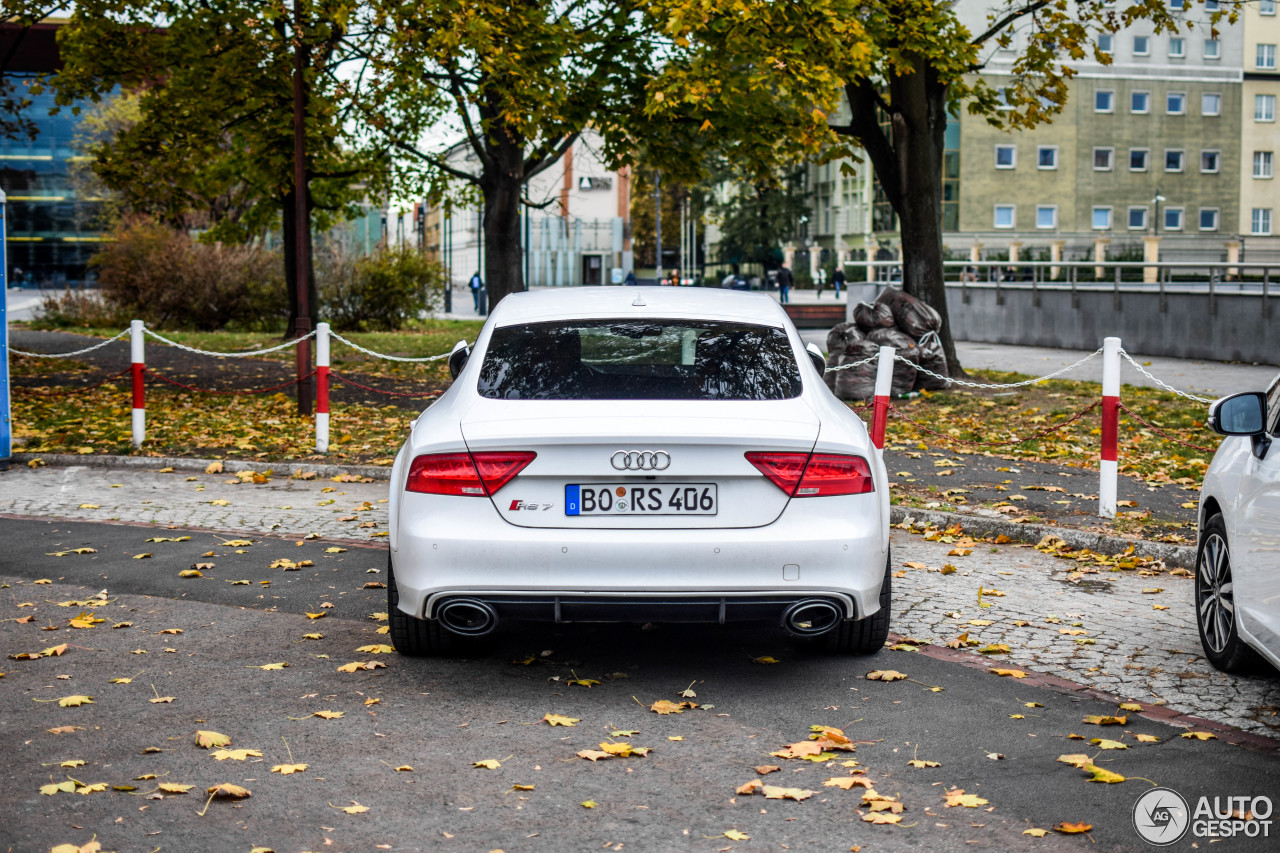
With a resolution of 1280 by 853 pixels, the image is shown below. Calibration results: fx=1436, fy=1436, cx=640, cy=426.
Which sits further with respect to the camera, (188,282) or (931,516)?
Answer: (188,282)

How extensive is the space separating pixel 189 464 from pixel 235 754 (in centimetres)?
839

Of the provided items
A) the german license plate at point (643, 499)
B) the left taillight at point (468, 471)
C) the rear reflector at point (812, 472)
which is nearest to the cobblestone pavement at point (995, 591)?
the rear reflector at point (812, 472)

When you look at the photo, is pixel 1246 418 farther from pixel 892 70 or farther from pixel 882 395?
pixel 892 70

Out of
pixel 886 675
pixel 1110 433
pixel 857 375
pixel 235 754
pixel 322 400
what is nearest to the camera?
pixel 235 754

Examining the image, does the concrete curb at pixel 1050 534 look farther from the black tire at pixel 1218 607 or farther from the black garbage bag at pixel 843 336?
the black garbage bag at pixel 843 336

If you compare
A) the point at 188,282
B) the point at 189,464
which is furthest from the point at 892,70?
→ the point at 188,282

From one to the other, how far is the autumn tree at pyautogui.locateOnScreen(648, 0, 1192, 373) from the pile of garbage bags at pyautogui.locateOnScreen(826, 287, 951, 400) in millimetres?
691

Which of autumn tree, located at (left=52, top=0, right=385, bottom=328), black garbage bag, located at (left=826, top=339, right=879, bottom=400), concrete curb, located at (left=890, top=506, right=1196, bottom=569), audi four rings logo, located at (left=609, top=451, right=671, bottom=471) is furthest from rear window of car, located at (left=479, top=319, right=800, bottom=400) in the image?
autumn tree, located at (left=52, top=0, right=385, bottom=328)

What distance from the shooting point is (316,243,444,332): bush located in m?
32.9

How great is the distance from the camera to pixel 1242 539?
5301mm

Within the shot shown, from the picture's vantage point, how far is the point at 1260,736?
16.6ft

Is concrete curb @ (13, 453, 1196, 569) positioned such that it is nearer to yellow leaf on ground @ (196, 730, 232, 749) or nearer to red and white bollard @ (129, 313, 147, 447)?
red and white bollard @ (129, 313, 147, 447)

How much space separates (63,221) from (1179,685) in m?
87.9

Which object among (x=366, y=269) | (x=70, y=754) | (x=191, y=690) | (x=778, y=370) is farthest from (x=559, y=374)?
(x=366, y=269)
